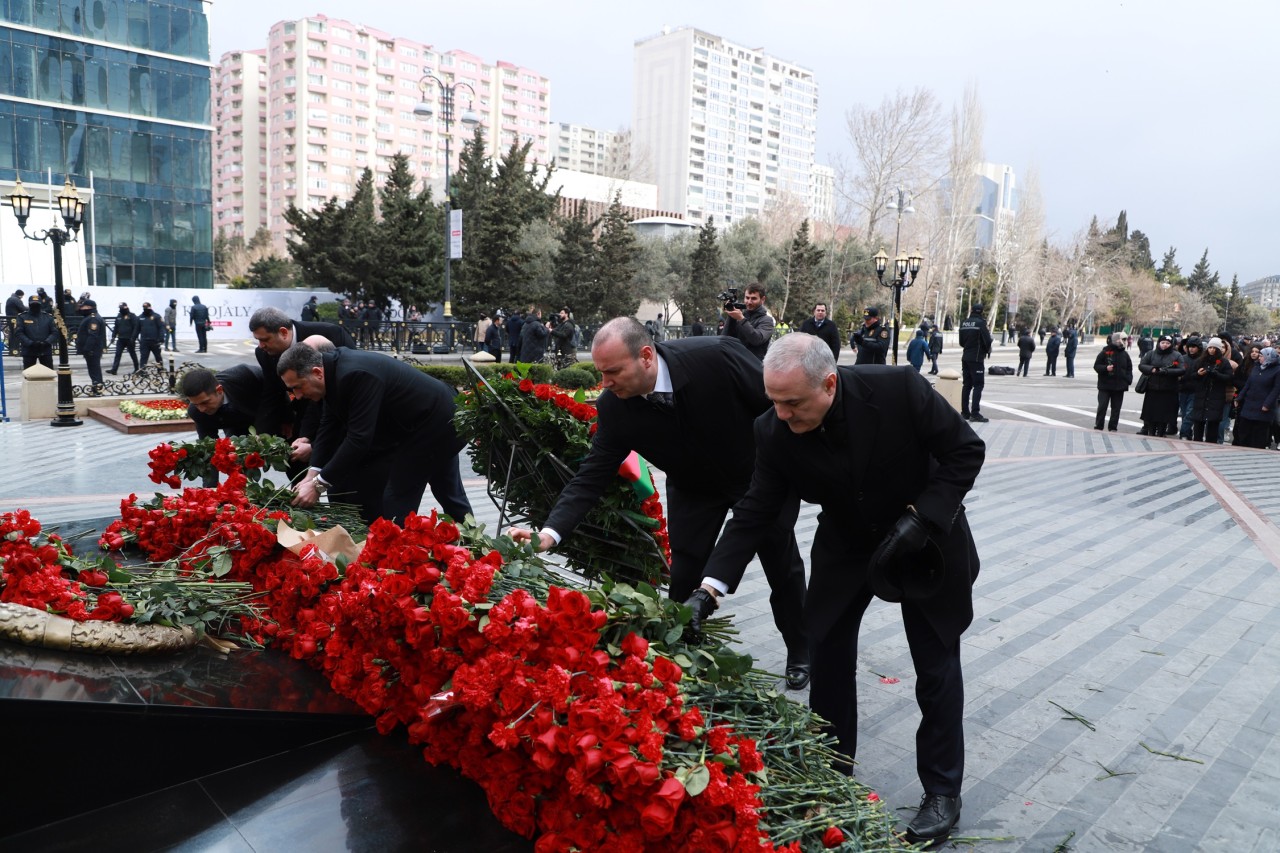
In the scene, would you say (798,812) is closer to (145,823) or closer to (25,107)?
(145,823)

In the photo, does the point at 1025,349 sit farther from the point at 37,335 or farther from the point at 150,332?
the point at 37,335

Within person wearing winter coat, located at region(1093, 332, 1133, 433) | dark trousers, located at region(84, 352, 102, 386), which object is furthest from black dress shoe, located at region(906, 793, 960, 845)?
dark trousers, located at region(84, 352, 102, 386)

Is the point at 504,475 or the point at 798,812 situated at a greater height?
the point at 504,475

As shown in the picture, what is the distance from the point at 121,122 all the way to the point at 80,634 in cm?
4597

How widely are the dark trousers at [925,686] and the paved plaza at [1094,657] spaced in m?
0.27

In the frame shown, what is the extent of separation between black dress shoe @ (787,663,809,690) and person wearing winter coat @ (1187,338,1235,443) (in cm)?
1203

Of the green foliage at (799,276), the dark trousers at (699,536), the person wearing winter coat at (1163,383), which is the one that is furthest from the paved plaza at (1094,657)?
the green foliage at (799,276)

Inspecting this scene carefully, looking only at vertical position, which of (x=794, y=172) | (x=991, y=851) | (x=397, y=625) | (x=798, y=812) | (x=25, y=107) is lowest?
(x=991, y=851)

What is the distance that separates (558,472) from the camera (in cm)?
397

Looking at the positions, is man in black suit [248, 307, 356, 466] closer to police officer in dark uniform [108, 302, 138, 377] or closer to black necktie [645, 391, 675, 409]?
black necktie [645, 391, 675, 409]

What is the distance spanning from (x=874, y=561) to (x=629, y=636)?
98 cm

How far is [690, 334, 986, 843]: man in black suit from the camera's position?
2834 mm

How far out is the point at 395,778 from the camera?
259 centimetres

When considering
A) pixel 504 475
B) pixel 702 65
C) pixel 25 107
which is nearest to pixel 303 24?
pixel 702 65
